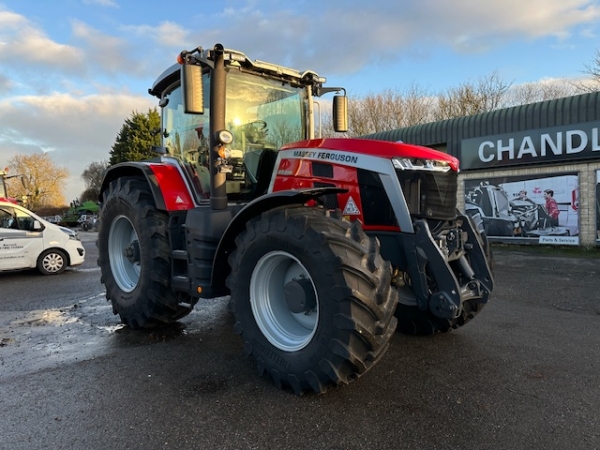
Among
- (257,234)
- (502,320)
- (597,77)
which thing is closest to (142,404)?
(257,234)

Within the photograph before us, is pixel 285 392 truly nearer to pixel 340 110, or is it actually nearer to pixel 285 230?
pixel 285 230

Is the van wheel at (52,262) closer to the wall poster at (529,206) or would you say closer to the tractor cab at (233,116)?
the tractor cab at (233,116)

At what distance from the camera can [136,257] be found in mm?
5168

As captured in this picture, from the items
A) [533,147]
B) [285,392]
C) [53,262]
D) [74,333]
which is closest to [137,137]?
[53,262]

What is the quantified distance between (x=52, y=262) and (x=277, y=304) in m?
8.84

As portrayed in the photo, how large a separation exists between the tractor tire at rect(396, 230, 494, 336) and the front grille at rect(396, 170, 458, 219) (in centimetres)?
79

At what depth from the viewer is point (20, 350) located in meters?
4.63

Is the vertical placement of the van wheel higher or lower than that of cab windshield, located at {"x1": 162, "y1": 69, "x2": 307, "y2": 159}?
lower

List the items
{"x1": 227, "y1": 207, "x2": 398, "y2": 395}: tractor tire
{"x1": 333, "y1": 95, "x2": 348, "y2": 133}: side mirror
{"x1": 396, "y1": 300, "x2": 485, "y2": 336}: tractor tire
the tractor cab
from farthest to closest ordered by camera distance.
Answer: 1. {"x1": 333, "y1": 95, "x2": 348, "y2": 133}: side mirror
2. {"x1": 396, "y1": 300, "x2": 485, "y2": 336}: tractor tire
3. the tractor cab
4. {"x1": 227, "y1": 207, "x2": 398, "y2": 395}: tractor tire

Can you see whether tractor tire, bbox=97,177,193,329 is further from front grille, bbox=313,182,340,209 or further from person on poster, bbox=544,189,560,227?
person on poster, bbox=544,189,560,227

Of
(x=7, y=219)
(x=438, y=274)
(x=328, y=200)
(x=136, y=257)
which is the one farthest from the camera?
(x=7, y=219)

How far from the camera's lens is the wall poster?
1323cm

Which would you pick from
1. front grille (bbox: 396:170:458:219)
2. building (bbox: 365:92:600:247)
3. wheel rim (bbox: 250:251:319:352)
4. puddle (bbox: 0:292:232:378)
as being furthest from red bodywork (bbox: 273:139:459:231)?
building (bbox: 365:92:600:247)

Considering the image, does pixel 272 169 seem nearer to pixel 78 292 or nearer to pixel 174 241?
pixel 174 241
